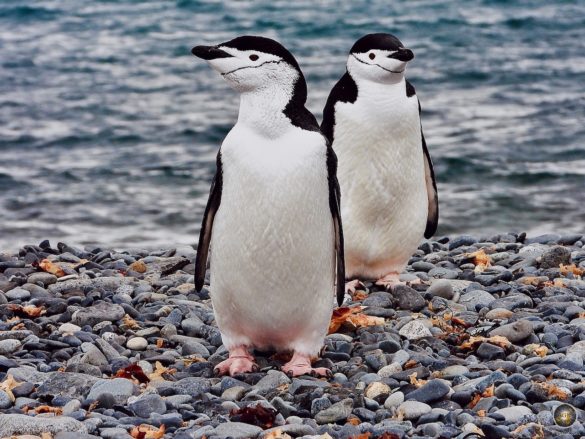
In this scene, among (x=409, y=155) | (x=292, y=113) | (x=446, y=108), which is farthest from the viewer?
(x=446, y=108)

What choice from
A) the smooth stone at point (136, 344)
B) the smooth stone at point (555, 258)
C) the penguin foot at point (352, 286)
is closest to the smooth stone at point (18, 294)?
the smooth stone at point (136, 344)

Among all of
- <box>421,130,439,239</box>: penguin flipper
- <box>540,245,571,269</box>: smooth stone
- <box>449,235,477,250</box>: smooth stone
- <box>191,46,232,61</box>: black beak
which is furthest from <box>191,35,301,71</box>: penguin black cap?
<box>449,235,477,250</box>: smooth stone

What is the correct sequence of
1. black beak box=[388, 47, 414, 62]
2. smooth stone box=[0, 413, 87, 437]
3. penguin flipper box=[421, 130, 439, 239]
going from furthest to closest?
penguin flipper box=[421, 130, 439, 239], black beak box=[388, 47, 414, 62], smooth stone box=[0, 413, 87, 437]

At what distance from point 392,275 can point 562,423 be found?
224 cm

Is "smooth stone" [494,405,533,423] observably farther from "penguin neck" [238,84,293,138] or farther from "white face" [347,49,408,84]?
"white face" [347,49,408,84]

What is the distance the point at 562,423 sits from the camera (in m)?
4.22

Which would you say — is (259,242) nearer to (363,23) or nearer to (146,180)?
(146,180)

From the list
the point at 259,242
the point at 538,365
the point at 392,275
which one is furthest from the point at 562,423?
the point at 392,275

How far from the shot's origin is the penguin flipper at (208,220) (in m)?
4.72

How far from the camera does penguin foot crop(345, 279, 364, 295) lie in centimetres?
615

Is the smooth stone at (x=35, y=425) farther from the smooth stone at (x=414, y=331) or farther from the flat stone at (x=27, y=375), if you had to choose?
the smooth stone at (x=414, y=331)

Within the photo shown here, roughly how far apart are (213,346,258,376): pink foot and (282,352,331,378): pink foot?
0.50ft

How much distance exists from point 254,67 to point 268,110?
0.61 feet

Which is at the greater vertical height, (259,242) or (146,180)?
(259,242)
